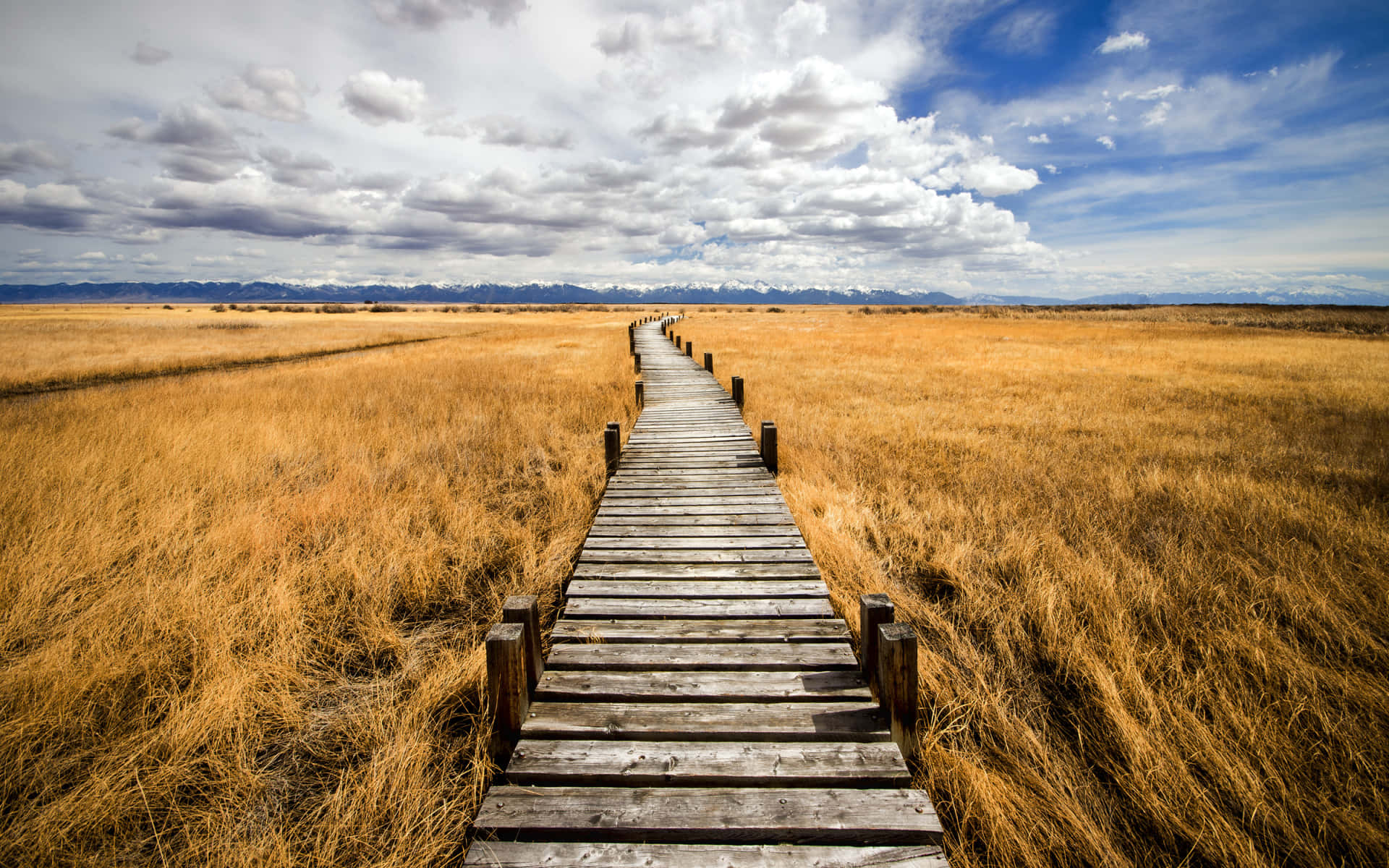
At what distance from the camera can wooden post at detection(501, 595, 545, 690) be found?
2.93 meters

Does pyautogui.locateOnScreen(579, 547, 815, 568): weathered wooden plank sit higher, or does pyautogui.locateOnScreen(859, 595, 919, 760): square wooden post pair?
pyautogui.locateOnScreen(859, 595, 919, 760): square wooden post pair

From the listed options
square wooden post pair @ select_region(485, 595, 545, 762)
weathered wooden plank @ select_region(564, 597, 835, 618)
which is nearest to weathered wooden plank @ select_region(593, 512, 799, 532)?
weathered wooden plank @ select_region(564, 597, 835, 618)

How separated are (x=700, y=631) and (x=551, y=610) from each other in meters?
1.59

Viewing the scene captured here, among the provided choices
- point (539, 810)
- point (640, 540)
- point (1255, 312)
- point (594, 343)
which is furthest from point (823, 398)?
point (1255, 312)

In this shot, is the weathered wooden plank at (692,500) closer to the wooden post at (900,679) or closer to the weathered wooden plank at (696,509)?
the weathered wooden plank at (696,509)

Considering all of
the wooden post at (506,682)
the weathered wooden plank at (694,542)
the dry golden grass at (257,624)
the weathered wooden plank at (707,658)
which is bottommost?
the dry golden grass at (257,624)

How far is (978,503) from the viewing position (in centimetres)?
675

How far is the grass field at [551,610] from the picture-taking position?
107 inches

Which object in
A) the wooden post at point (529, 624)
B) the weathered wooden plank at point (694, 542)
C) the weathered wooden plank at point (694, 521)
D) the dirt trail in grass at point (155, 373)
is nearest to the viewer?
the wooden post at point (529, 624)

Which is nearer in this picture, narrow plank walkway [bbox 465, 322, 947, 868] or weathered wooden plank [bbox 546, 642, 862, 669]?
narrow plank walkway [bbox 465, 322, 947, 868]

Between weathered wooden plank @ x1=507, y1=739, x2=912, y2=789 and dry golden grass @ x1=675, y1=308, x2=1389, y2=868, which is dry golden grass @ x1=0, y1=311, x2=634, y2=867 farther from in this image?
dry golden grass @ x1=675, y1=308, x2=1389, y2=868

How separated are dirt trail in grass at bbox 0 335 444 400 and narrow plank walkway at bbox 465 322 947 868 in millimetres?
21297

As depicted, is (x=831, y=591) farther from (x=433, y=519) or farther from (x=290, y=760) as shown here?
(x=433, y=519)

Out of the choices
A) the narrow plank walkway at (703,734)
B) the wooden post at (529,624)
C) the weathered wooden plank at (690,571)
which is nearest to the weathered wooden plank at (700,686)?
the narrow plank walkway at (703,734)
